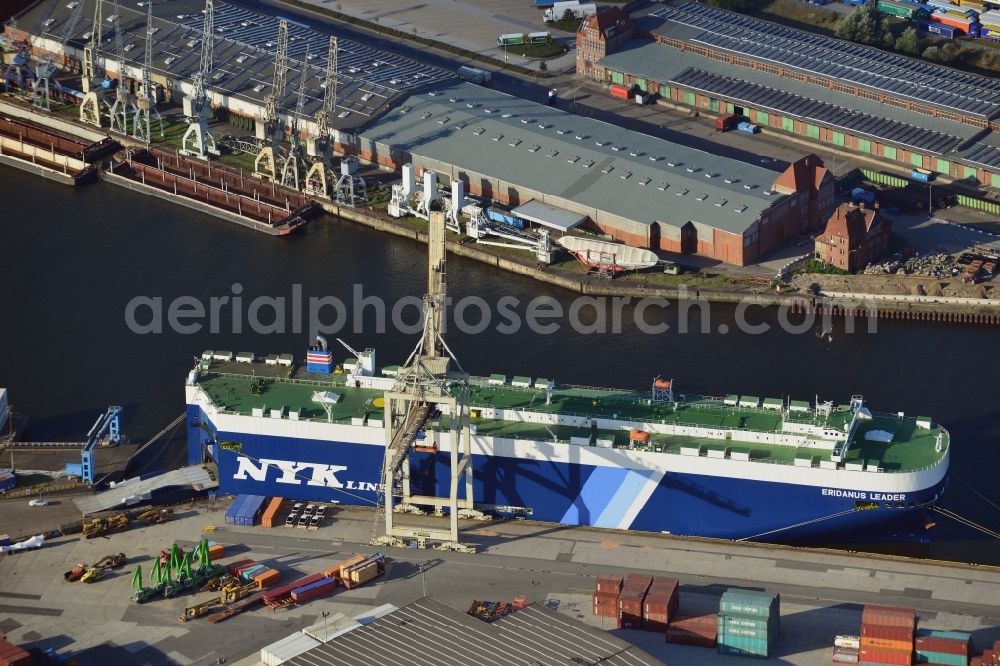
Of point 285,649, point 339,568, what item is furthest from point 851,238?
point 285,649

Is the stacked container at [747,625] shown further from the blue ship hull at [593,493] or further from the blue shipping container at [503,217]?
the blue shipping container at [503,217]

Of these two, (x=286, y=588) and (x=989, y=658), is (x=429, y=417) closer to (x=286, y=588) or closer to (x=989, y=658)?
(x=286, y=588)

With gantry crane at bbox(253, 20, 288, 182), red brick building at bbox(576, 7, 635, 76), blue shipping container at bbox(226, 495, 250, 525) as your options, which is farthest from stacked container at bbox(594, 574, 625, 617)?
red brick building at bbox(576, 7, 635, 76)

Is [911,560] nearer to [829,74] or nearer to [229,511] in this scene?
[229,511]

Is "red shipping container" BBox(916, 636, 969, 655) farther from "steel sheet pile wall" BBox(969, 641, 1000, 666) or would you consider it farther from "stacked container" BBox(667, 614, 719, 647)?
"stacked container" BBox(667, 614, 719, 647)

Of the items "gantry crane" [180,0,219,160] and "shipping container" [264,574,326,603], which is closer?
"shipping container" [264,574,326,603]
